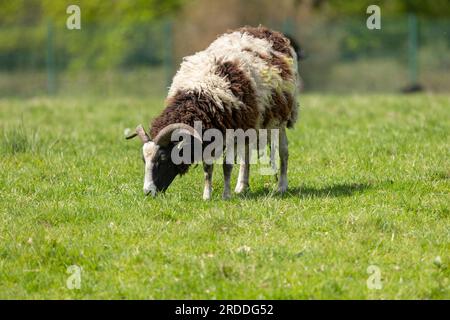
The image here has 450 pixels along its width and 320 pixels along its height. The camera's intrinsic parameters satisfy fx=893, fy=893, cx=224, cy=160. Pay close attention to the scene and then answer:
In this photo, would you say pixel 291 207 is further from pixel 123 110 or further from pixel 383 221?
pixel 123 110

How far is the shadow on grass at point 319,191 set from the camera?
9.44m

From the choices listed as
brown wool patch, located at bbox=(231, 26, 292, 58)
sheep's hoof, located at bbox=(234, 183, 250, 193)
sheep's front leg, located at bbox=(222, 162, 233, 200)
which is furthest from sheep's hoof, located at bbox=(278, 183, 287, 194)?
brown wool patch, located at bbox=(231, 26, 292, 58)

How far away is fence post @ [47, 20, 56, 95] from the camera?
27.2 meters

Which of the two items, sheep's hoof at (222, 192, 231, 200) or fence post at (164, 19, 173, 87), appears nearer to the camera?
sheep's hoof at (222, 192, 231, 200)

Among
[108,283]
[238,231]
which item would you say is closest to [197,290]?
[108,283]

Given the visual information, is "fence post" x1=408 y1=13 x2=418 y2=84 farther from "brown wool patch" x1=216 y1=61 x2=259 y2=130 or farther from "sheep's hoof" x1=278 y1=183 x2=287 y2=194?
"brown wool patch" x1=216 y1=61 x2=259 y2=130

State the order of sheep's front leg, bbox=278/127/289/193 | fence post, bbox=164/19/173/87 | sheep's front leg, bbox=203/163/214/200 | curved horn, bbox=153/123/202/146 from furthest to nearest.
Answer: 1. fence post, bbox=164/19/173/87
2. sheep's front leg, bbox=278/127/289/193
3. sheep's front leg, bbox=203/163/214/200
4. curved horn, bbox=153/123/202/146

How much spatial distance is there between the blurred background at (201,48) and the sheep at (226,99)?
17.1 m

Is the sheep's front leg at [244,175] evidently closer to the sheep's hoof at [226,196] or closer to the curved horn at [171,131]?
the sheep's hoof at [226,196]

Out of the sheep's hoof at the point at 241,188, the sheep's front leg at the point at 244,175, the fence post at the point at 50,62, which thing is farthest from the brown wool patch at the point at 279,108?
the fence post at the point at 50,62

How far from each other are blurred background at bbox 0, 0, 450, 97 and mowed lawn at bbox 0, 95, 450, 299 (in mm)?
15322

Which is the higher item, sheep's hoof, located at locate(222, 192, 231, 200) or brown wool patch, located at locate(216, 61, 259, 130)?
brown wool patch, located at locate(216, 61, 259, 130)

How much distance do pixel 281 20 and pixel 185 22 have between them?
3119 millimetres

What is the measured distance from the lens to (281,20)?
95.1 ft
